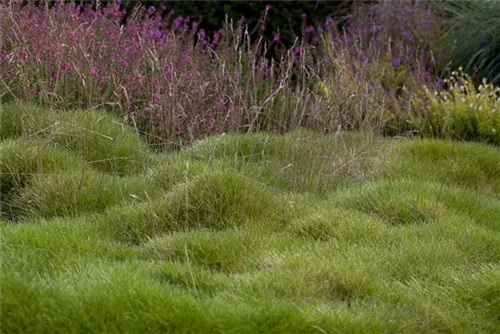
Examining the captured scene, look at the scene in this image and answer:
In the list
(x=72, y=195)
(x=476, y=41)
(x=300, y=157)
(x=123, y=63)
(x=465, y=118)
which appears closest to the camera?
(x=72, y=195)

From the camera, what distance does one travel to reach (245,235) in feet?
16.8

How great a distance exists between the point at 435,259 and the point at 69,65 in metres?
3.79

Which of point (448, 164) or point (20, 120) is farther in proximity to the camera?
point (448, 164)

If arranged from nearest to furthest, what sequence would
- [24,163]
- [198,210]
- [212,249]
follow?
[212,249] < [198,210] < [24,163]

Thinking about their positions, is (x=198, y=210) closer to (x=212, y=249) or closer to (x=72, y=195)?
(x=212, y=249)

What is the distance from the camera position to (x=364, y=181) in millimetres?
6613

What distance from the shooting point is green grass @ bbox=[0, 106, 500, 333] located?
3.95 metres

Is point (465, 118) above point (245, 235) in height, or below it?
below

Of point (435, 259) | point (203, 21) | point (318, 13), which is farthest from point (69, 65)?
point (318, 13)

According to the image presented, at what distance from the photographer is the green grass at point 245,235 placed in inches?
156

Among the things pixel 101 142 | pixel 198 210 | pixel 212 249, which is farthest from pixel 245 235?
pixel 101 142

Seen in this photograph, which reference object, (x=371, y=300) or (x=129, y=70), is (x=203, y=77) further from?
(x=371, y=300)

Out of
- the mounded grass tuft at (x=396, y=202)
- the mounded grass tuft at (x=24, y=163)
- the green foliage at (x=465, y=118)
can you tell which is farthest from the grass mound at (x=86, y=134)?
the green foliage at (x=465, y=118)

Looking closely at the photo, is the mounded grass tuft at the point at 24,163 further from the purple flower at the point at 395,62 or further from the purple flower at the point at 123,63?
the purple flower at the point at 395,62
